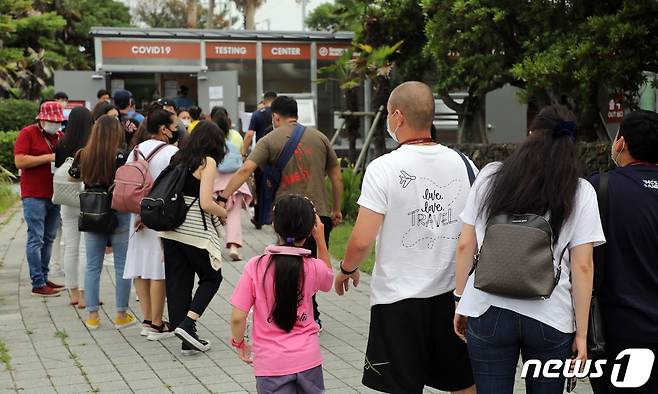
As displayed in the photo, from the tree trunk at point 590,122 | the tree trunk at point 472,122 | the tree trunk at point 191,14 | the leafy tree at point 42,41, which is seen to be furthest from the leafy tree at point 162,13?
the tree trunk at point 590,122

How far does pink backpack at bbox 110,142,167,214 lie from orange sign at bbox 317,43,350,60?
1978cm

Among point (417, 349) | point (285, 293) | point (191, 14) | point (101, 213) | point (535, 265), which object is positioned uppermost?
point (191, 14)

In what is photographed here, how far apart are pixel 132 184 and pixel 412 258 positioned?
11.5 ft

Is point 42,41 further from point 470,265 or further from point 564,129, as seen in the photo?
point 564,129

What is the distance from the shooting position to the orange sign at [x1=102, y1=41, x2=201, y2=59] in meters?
24.6

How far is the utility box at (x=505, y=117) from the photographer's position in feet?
70.7

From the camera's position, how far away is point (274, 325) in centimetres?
446

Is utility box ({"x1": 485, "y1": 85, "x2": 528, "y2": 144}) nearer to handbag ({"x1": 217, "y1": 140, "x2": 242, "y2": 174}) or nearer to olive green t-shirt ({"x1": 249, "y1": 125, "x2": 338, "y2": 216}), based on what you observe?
handbag ({"x1": 217, "y1": 140, "x2": 242, "y2": 174})

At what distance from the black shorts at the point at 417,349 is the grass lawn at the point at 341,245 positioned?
601cm

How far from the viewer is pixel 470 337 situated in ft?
12.6

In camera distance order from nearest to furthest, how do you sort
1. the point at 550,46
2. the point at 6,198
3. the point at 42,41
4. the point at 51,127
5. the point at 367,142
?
1. the point at 51,127
2. the point at 550,46
3. the point at 367,142
4. the point at 6,198
5. the point at 42,41

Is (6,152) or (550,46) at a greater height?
(550,46)

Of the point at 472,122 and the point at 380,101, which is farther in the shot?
the point at 380,101

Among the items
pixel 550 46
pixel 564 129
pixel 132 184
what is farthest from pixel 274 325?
pixel 550 46
